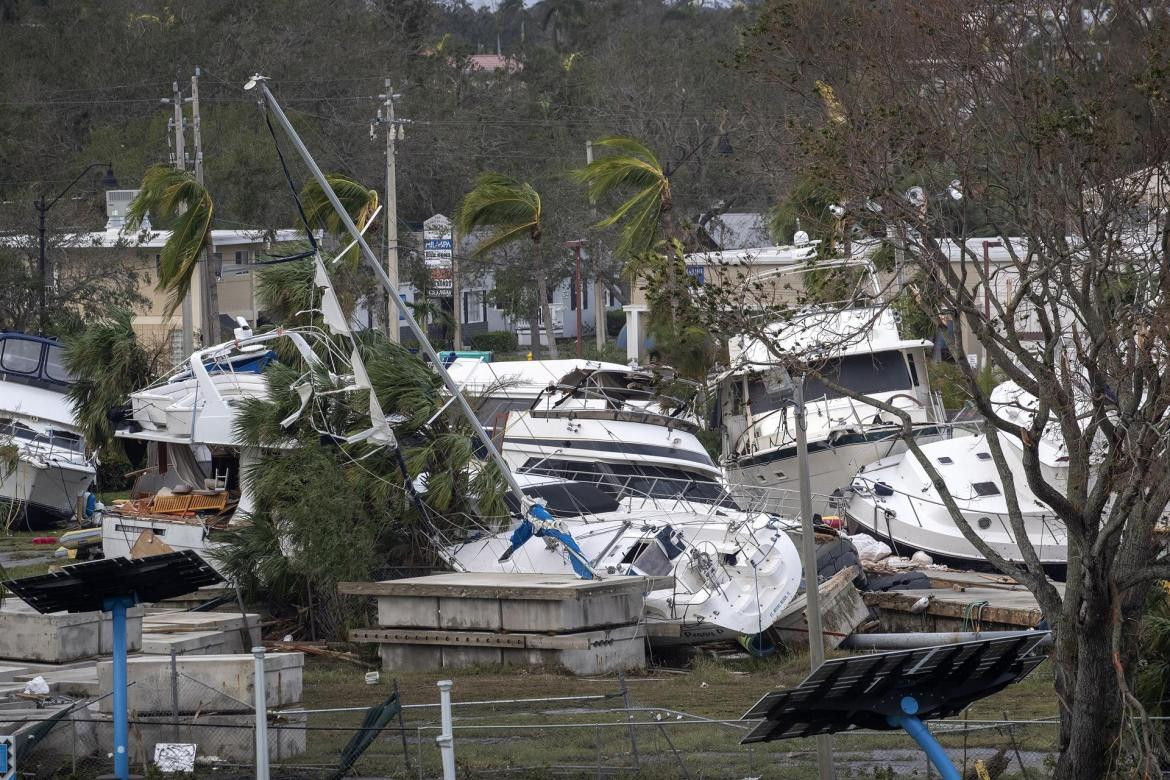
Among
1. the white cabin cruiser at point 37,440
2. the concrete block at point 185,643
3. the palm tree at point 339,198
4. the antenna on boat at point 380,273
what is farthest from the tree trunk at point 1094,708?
the white cabin cruiser at point 37,440

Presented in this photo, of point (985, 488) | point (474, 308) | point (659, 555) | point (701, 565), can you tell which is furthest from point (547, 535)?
point (474, 308)

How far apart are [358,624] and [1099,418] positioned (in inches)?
428

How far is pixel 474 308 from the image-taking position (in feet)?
222

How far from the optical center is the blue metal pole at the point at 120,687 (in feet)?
38.5

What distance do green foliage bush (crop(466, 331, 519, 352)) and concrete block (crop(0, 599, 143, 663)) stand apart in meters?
43.9

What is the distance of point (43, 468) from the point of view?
28.9m

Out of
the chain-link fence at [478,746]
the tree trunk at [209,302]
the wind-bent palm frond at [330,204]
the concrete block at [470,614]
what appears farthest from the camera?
the tree trunk at [209,302]

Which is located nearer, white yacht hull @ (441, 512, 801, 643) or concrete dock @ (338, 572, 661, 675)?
concrete dock @ (338, 572, 661, 675)

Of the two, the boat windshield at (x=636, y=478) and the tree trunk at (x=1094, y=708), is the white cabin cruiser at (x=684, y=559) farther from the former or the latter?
the tree trunk at (x=1094, y=708)

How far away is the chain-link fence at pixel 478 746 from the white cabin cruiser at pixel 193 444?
8.17 metres

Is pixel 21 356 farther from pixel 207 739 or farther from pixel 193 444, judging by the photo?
pixel 207 739

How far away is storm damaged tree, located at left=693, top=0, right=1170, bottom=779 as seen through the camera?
10812mm

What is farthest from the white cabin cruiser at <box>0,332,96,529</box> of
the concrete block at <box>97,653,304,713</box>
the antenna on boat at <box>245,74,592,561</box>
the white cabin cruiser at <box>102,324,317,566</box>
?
the concrete block at <box>97,653,304,713</box>

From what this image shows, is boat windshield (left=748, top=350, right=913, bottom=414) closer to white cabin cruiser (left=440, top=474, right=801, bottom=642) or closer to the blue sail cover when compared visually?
white cabin cruiser (left=440, top=474, right=801, bottom=642)
